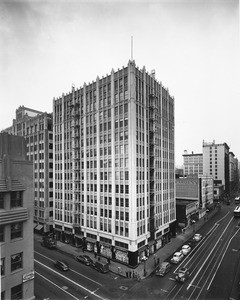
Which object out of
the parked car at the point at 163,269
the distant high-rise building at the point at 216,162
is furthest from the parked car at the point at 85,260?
the distant high-rise building at the point at 216,162

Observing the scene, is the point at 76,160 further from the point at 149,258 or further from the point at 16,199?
the point at 16,199

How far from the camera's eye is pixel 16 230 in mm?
19234

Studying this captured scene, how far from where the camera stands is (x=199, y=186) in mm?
78312

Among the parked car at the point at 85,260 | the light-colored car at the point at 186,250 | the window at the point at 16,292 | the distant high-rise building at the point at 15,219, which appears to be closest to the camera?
the distant high-rise building at the point at 15,219

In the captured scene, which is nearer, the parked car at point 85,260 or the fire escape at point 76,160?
the parked car at point 85,260

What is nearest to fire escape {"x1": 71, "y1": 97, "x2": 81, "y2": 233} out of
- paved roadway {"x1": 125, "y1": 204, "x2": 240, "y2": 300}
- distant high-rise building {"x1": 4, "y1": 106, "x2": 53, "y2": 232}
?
distant high-rise building {"x1": 4, "y1": 106, "x2": 53, "y2": 232}

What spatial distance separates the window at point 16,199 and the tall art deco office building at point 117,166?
22244 mm

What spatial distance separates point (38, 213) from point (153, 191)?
3620 centimetres

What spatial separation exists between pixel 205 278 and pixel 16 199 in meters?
30.8

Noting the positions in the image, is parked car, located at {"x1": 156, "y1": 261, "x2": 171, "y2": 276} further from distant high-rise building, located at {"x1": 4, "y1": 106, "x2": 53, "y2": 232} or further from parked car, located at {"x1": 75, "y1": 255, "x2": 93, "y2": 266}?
distant high-rise building, located at {"x1": 4, "y1": 106, "x2": 53, "y2": 232}

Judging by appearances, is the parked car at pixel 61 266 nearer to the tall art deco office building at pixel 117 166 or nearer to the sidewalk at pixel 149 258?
the sidewalk at pixel 149 258

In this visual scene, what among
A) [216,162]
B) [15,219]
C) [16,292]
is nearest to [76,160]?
[15,219]

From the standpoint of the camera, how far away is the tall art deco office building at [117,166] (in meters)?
39.5

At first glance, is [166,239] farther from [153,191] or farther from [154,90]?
[154,90]
